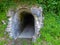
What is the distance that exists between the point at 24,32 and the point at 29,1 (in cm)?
195

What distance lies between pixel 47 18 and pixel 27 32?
1.90m

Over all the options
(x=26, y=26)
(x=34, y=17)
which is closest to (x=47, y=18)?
(x=34, y=17)

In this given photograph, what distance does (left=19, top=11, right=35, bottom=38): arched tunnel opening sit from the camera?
9.12 m

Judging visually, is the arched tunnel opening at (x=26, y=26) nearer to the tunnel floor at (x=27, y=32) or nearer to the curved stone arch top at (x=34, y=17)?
the tunnel floor at (x=27, y=32)

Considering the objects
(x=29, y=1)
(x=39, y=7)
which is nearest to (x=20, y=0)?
(x=29, y=1)

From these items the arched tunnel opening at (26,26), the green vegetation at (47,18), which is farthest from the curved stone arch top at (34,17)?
the arched tunnel opening at (26,26)

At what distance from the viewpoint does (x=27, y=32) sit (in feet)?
31.5

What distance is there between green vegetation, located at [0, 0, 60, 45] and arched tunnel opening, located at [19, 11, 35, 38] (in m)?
0.84

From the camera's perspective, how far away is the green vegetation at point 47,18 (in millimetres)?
7396

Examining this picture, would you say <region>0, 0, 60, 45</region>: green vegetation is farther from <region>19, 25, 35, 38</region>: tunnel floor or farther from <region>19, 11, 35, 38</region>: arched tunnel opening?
<region>19, 25, 35, 38</region>: tunnel floor

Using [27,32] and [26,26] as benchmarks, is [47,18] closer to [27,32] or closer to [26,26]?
[27,32]

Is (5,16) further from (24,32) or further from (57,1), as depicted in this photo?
(57,1)

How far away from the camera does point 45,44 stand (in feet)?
23.6

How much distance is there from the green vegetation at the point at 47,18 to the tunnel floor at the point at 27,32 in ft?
4.70
